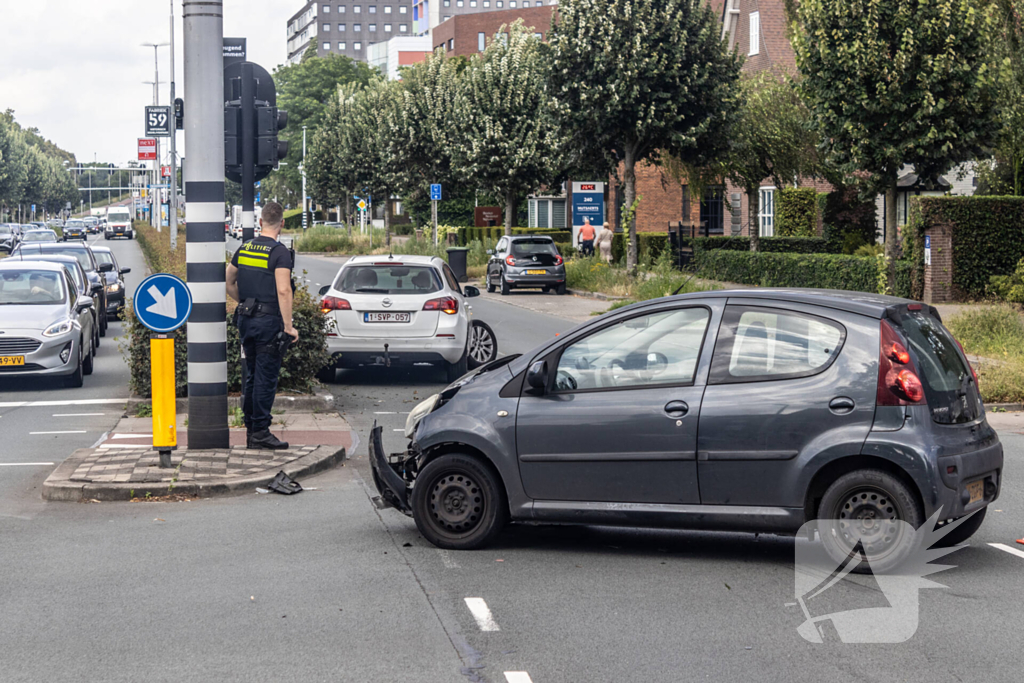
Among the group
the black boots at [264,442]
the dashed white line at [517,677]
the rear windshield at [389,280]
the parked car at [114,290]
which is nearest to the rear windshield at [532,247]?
the parked car at [114,290]

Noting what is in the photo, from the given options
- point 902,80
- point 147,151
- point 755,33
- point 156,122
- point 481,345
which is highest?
point 755,33

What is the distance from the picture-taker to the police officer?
9828 millimetres

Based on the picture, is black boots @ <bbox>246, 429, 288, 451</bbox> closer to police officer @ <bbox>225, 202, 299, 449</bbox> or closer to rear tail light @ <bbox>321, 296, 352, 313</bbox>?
police officer @ <bbox>225, 202, 299, 449</bbox>

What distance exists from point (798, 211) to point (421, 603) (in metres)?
38.9

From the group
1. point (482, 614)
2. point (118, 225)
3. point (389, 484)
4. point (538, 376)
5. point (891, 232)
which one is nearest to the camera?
point (482, 614)

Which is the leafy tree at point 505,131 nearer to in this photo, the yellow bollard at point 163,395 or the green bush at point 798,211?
the green bush at point 798,211

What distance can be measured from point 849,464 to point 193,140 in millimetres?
Answer: 5988

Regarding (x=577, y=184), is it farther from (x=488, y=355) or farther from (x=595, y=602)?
(x=595, y=602)

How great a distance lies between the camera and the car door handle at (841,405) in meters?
6.27

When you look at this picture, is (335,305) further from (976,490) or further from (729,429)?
(976,490)

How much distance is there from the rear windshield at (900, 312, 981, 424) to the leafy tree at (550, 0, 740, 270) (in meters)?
26.9

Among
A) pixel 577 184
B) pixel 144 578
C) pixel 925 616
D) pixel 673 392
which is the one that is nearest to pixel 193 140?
pixel 144 578

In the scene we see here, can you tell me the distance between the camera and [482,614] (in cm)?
576

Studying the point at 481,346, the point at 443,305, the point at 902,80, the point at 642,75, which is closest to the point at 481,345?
the point at 481,346
